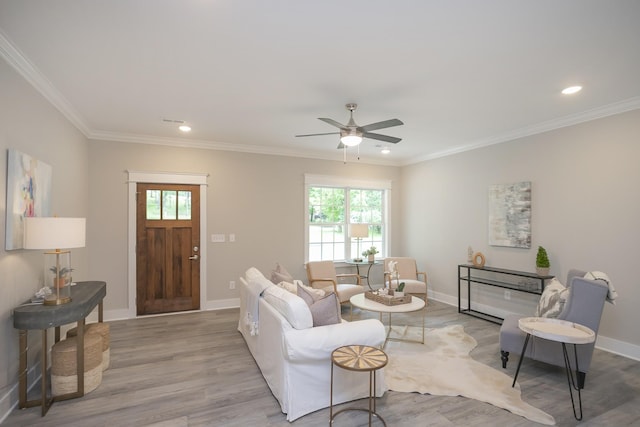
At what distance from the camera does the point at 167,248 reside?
16.3 ft

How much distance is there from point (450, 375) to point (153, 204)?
178 inches

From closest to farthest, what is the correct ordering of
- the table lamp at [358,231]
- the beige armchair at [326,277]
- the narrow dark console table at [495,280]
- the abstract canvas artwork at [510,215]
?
the narrow dark console table at [495,280] < the abstract canvas artwork at [510,215] < the beige armchair at [326,277] < the table lamp at [358,231]

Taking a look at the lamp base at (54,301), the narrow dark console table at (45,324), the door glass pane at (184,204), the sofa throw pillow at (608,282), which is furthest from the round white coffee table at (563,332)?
the door glass pane at (184,204)

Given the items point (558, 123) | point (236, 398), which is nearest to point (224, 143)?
point (236, 398)

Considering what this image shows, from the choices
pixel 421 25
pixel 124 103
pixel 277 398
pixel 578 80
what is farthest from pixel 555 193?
pixel 124 103

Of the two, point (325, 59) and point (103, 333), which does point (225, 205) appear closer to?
point (103, 333)

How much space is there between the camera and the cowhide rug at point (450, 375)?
2631mm

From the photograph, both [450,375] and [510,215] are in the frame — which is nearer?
[450,375]

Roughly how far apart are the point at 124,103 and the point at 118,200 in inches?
69.6

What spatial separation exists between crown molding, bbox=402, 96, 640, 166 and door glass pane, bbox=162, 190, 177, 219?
4.67 m

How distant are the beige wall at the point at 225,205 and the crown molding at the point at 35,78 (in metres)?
0.97

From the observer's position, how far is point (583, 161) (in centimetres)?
389

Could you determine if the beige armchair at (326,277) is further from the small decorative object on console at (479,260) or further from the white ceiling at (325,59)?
the white ceiling at (325,59)

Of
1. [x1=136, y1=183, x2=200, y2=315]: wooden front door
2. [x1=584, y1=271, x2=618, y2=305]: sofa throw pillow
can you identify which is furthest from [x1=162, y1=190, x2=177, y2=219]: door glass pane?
[x1=584, y1=271, x2=618, y2=305]: sofa throw pillow
